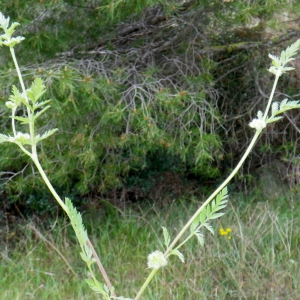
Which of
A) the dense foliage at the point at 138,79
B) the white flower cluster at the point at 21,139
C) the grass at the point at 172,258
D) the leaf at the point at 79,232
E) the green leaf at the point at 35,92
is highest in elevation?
the green leaf at the point at 35,92

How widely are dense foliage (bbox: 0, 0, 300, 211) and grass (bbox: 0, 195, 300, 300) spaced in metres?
0.45

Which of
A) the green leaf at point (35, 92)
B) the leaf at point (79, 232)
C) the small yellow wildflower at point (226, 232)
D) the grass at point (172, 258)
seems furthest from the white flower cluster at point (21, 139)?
the small yellow wildflower at point (226, 232)

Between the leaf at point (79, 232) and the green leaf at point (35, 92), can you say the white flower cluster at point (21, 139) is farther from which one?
the leaf at point (79, 232)

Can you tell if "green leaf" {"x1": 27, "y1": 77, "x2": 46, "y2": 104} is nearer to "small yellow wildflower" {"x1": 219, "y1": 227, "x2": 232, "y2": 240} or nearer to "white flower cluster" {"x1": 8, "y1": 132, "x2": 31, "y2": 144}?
"white flower cluster" {"x1": 8, "y1": 132, "x2": 31, "y2": 144}

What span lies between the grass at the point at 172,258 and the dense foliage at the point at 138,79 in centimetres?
45

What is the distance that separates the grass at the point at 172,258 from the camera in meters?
4.07

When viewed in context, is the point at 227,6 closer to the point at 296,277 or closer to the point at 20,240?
the point at 296,277

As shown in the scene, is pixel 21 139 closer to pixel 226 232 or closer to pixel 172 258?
pixel 172 258

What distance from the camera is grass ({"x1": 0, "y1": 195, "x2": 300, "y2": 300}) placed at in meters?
4.07

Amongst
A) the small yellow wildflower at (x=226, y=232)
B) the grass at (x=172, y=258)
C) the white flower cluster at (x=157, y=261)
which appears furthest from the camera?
the small yellow wildflower at (x=226, y=232)

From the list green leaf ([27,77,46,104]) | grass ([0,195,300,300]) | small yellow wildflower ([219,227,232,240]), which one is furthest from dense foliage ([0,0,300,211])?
green leaf ([27,77,46,104])

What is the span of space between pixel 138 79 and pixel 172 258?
138 cm

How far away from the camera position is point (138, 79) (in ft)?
15.1

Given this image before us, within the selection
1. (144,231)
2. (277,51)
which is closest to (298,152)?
(277,51)
